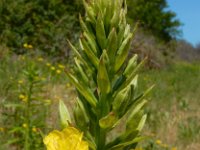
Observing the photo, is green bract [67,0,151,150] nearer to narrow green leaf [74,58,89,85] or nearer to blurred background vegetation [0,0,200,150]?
narrow green leaf [74,58,89,85]

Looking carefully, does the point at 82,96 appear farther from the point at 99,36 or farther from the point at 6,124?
the point at 6,124

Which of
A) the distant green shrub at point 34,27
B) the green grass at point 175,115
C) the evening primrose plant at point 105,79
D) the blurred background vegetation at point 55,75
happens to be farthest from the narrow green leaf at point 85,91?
the distant green shrub at point 34,27

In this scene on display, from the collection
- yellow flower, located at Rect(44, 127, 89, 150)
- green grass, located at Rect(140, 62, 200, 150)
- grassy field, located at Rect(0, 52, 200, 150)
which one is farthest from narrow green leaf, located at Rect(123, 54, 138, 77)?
green grass, located at Rect(140, 62, 200, 150)

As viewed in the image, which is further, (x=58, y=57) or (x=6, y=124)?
(x=58, y=57)

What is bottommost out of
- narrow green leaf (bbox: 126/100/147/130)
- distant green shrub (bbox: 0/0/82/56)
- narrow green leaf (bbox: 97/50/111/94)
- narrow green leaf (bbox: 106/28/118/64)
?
narrow green leaf (bbox: 126/100/147/130)

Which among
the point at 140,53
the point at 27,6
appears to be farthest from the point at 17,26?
the point at 140,53

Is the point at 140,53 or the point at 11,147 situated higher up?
the point at 140,53
